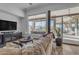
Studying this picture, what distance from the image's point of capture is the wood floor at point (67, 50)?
2.31 m

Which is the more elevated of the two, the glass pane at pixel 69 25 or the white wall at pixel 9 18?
the white wall at pixel 9 18

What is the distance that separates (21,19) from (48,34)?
2.41ft

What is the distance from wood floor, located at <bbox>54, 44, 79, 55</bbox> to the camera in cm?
231

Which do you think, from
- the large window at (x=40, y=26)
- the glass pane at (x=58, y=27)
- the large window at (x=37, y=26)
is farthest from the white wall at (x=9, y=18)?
the glass pane at (x=58, y=27)

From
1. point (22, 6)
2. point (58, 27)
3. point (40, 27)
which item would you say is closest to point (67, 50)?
point (58, 27)

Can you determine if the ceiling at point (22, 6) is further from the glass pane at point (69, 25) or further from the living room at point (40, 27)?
the glass pane at point (69, 25)

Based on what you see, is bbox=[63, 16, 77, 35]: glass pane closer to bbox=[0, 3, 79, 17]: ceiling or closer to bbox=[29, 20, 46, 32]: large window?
bbox=[0, 3, 79, 17]: ceiling

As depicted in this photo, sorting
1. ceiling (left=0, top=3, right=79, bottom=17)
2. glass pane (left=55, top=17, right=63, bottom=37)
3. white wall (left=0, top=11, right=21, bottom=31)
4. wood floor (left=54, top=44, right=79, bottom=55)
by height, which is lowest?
wood floor (left=54, top=44, right=79, bottom=55)

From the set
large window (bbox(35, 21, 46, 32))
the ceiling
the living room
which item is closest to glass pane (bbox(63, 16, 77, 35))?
the living room

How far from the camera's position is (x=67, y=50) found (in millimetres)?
2338

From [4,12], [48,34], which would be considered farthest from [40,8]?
[4,12]

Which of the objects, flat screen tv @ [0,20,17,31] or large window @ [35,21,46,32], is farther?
large window @ [35,21,46,32]

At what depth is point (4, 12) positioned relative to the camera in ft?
7.30

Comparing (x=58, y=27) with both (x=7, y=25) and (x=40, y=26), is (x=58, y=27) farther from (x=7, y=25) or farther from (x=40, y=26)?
(x=7, y=25)
